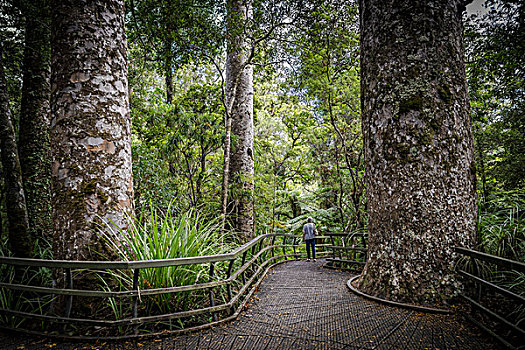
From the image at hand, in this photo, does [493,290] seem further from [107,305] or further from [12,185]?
[12,185]

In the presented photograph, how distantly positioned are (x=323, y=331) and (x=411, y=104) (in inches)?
119

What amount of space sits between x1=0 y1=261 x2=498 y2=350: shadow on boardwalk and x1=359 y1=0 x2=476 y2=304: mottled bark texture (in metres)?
0.55

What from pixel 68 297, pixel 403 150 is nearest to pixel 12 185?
pixel 68 297

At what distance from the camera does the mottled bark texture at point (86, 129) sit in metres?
3.07

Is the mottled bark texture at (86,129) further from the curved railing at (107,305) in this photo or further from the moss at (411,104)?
the moss at (411,104)

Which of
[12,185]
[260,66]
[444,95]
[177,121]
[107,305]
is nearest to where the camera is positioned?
[107,305]

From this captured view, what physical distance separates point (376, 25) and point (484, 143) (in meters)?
6.62

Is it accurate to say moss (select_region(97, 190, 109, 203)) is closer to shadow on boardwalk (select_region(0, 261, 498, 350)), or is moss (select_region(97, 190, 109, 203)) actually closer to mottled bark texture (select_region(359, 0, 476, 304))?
shadow on boardwalk (select_region(0, 261, 498, 350))

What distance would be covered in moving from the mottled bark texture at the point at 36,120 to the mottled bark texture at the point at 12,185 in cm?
141

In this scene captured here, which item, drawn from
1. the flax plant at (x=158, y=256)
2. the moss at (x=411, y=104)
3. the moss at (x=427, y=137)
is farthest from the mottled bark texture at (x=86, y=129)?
the moss at (x=427, y=137)

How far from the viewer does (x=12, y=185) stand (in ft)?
11.8

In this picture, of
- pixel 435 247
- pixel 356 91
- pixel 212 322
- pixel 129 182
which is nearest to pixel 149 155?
pixel 129 182

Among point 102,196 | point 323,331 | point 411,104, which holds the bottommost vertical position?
point 323,331

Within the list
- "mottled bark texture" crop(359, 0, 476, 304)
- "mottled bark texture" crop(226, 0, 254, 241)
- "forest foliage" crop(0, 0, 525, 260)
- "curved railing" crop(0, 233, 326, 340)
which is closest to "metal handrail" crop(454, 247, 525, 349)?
"mottled bark texture" crop(359, 0, 476, 304)
